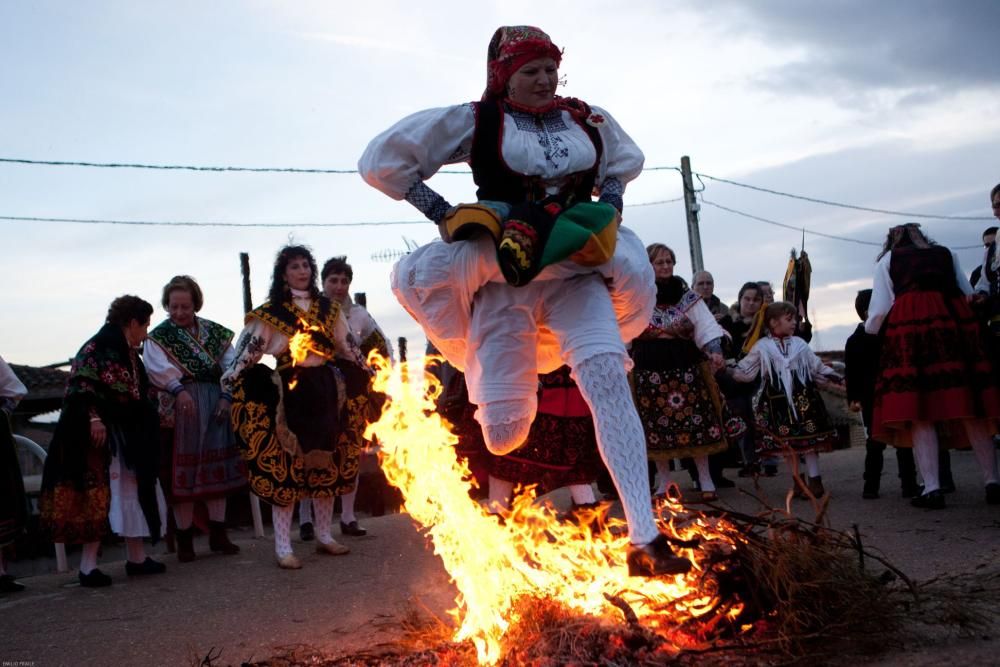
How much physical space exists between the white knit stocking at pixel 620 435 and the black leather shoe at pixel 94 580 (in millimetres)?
4329

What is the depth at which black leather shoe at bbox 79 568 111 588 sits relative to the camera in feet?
20.4

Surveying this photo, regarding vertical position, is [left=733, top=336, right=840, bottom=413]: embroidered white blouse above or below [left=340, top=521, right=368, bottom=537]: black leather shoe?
above

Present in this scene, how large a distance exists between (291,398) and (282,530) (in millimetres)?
Answer: 930

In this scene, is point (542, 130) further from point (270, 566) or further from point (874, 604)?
point (270, 566)

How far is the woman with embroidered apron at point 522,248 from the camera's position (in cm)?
338

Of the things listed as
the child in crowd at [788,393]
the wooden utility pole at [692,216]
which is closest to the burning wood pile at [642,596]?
the child in crowd at [788,393]

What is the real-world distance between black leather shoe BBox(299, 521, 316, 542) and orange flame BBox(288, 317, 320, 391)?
1712 mm

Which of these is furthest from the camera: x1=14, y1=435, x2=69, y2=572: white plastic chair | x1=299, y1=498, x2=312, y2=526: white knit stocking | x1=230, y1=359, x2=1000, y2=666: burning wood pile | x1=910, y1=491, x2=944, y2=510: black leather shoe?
x1=299, y1=498, x2=312, y2=526: white knit stocking

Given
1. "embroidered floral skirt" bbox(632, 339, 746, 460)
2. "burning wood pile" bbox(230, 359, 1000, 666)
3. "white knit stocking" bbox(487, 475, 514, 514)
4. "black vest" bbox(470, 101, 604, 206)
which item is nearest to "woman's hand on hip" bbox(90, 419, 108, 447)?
"white knit stocking" bbox(487, 475, 514, 514)

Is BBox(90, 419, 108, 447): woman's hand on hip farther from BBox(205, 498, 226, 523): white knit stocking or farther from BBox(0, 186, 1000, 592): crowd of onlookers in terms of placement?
BBox(205, 498, 226, 523): white knit stocking

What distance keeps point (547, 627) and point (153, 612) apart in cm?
290

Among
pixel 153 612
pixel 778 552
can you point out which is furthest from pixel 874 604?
pixel 153 612

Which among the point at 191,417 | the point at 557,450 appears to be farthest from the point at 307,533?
the point at 557,450

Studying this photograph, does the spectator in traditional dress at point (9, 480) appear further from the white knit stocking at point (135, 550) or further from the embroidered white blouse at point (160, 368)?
the embroidered white blouse at point (160, 368)
